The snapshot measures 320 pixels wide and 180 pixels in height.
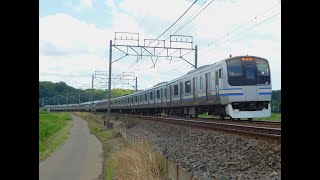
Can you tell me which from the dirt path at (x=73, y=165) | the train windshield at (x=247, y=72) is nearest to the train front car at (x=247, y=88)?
the train windshield at (x=247, y=72)

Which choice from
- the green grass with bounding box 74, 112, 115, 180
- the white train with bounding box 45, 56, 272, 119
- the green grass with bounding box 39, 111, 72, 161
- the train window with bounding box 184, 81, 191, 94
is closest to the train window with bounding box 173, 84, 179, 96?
the train window with bounding box 184, 81, 191, 94

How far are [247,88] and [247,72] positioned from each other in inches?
28.7

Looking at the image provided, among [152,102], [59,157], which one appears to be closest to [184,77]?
[59,157]

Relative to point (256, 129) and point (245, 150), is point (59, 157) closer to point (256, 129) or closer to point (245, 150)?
point (256, 129)

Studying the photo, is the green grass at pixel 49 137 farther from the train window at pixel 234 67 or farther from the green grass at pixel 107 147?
the train window at pixel 234 67

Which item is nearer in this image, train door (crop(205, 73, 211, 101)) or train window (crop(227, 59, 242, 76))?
train window (crop(227, 59, 242, 76))

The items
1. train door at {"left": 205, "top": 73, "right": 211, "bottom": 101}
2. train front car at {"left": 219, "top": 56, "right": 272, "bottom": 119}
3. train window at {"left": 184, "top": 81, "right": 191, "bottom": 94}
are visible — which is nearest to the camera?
train front car at {"left": 219, "top": 56, "right": 272, "bottom": 119}

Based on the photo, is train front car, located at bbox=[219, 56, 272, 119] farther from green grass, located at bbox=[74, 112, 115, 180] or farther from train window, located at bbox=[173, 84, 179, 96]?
train window, located at bbox=[173, 84, 179, 96]

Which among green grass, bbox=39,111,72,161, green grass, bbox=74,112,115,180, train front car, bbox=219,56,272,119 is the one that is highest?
train front car, bbox=219,56,272,119

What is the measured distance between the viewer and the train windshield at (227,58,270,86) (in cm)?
1808

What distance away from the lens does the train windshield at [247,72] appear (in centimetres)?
1808

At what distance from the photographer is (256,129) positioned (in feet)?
39.0

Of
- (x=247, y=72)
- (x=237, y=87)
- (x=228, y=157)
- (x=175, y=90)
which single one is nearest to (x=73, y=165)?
(x=175, y=90)
